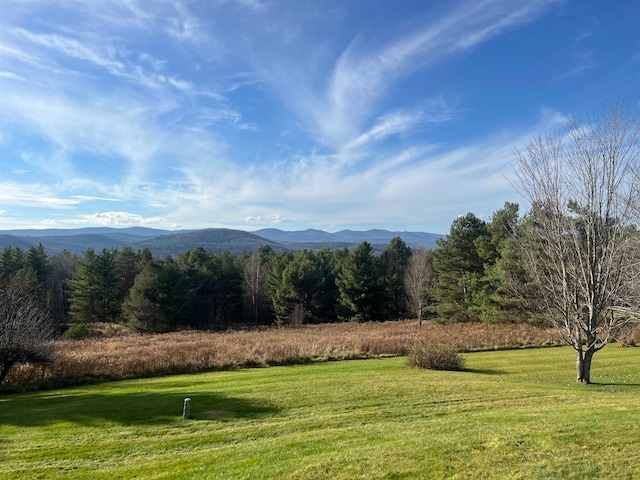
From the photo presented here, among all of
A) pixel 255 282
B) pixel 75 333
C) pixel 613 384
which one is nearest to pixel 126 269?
pixel 255 282

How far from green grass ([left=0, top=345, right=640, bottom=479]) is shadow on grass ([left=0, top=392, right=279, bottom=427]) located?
0.18ft

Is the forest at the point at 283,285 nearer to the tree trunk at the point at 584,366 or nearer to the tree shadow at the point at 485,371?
the tree shadow at the point at 485,371

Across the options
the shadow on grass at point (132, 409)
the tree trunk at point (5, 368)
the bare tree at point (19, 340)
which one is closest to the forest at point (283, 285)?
the bare tree at point (19, 340)

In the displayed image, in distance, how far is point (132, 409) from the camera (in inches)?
431

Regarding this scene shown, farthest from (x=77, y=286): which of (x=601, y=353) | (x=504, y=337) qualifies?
(x=601, y=353)

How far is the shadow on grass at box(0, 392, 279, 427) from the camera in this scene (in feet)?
33.4

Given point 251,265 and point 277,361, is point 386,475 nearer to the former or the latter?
point 277,361

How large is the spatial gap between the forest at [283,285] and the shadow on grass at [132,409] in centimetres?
2294

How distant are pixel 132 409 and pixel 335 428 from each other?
575 cm

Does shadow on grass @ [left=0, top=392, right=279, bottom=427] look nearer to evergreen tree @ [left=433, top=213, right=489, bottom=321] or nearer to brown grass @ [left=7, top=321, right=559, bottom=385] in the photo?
brown grass @ [left=7, top=321, right=559, bottom=385]

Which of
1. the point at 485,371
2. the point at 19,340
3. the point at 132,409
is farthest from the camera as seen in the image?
the point at 485,371

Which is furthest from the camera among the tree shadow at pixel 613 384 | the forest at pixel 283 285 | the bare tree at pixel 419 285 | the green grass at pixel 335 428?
the bare tree at pixel 419 285

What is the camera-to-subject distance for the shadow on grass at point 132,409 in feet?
33.4

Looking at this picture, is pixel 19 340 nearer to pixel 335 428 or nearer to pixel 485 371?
pixel 335 428
